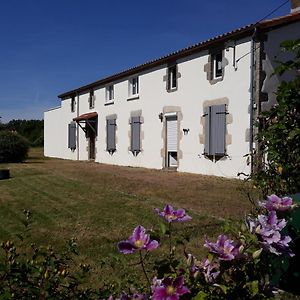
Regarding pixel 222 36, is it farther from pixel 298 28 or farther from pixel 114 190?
pixel 114 190

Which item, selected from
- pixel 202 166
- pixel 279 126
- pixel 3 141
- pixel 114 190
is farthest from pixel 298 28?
pixel 3 141

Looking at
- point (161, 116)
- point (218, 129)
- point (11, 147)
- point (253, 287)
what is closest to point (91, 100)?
point (11, 147)

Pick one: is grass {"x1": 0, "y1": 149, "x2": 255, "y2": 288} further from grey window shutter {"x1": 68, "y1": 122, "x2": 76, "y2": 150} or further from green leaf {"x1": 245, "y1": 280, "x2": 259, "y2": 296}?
grey window shutter {"x1": 68, "y1": 122, "x2": 76, "y2": 150}

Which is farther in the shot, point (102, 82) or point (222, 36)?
point (102, 82)

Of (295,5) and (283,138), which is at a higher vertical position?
(295,5)

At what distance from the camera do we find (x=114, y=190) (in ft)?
35.6

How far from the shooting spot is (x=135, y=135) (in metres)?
19.7

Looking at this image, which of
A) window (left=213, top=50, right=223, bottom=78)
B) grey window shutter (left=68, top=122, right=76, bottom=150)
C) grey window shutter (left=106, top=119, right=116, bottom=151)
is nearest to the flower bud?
window (left=213, top=50, right=223, bottom=78)

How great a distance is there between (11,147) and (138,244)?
77.1ft

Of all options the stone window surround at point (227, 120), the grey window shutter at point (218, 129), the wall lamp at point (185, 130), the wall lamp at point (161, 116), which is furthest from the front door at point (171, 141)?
the grey window shutter at point (218, 129)

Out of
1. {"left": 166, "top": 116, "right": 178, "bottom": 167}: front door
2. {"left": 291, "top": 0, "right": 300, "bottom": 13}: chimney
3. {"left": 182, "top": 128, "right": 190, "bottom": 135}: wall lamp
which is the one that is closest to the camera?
{"left": 291, "top": 0, "right": 300, "bottom": 13}: chimney

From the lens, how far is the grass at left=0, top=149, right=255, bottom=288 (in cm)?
593

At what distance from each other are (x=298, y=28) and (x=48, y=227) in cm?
1001

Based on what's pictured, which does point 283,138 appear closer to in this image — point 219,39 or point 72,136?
point 219,39
